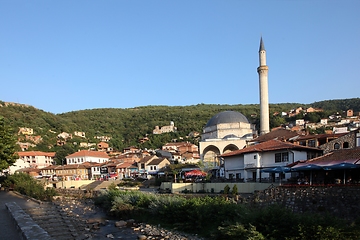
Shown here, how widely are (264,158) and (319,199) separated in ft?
36.0

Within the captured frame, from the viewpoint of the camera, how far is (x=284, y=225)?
1093 centimetres

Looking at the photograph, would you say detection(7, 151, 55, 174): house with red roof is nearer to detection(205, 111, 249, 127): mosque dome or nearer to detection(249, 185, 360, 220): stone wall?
detection(205, 111, 249, 127): mosque dome

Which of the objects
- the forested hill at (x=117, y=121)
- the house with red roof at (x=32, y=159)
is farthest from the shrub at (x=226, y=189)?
the forested hill at (x=117, y=121)

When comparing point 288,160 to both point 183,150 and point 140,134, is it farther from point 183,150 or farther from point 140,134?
point 140,134

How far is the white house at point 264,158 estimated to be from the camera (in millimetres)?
23000

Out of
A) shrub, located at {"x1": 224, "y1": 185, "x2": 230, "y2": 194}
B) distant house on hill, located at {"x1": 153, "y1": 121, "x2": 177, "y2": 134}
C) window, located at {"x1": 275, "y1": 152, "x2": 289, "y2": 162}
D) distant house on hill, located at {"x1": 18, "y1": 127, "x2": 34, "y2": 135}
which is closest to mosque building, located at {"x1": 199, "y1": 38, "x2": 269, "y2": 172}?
window, located at {"x1": 275, "y1": 152, "x2": 289, "y2": 162}

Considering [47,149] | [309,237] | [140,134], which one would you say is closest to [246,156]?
[309,237]

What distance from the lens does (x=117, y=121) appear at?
10256 centimetres

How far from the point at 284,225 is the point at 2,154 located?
2527 centimetres

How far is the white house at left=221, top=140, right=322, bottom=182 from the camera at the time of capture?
→ 23.0 meters

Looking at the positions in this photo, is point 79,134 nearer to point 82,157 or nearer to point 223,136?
point 82,157

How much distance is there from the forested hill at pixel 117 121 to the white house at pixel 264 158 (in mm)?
52175

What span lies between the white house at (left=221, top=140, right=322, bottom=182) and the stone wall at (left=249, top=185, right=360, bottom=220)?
288 inches

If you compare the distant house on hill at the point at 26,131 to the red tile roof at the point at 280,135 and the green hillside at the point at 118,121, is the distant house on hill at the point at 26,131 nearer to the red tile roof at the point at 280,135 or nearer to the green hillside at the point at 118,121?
the green hillside at the point at 118,121
